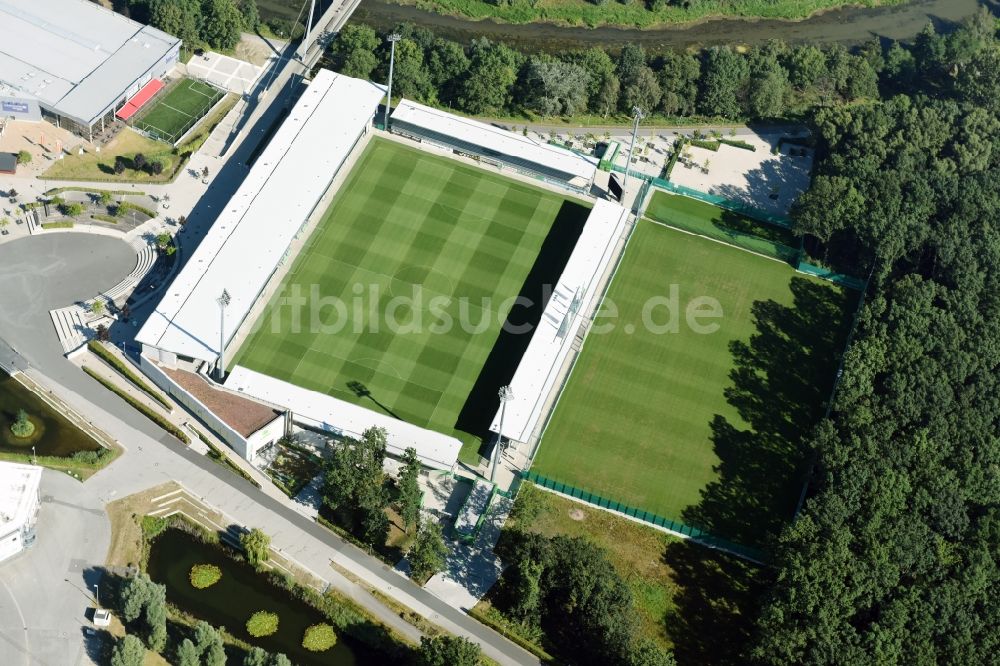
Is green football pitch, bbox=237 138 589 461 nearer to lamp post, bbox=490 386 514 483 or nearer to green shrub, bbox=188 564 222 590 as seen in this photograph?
lamp post, bbox=490 386 514 483

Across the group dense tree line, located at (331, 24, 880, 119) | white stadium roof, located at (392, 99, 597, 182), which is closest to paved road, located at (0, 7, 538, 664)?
white stadium roof, located at (392, 99, 597, 182)

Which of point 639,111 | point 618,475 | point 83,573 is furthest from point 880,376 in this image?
point 83,573

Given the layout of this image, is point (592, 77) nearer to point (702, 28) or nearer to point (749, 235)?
point (749, 235)

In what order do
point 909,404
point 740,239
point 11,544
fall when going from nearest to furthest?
1. point 11,544
2. point 909,404
3. point 740,239

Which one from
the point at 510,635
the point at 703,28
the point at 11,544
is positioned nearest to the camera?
the point at 11,544

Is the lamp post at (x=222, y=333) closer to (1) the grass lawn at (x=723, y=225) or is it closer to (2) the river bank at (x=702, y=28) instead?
(1) the grass lawn at (x=723, y=225)

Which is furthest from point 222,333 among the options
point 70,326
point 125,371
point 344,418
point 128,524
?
point 128,524
